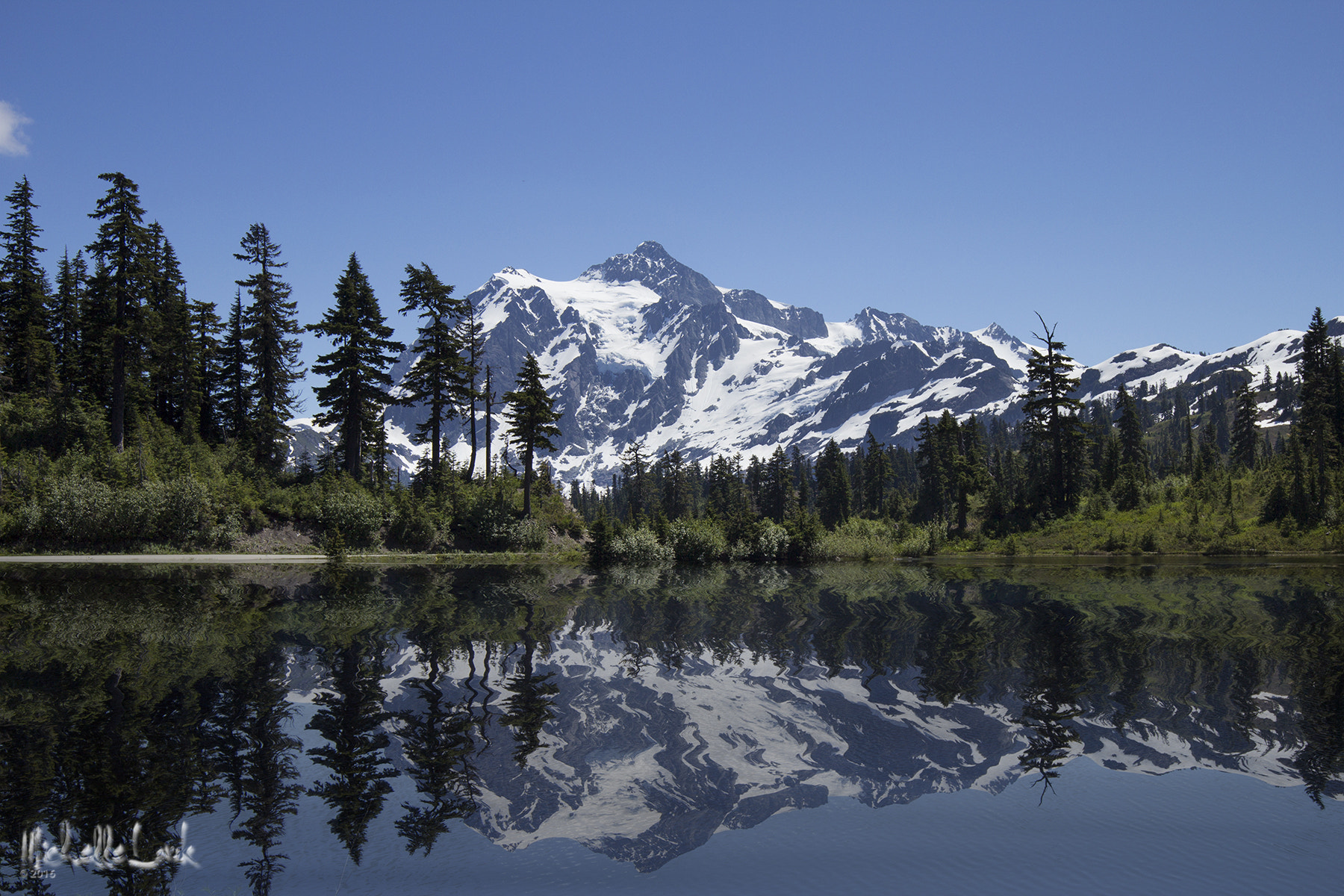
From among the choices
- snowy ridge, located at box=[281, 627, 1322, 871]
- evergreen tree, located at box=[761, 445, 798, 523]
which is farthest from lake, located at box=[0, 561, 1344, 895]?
evergreen tree, located at box=[761, 445, 798, 523]

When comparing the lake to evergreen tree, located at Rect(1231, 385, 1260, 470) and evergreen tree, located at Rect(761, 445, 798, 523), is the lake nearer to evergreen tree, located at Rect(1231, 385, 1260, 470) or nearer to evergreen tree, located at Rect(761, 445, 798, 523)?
evergreen tree, located at Rect(1231, 385, 1260, 470)

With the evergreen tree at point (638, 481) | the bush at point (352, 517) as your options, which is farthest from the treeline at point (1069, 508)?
the evergreen tree at point (638, 481)

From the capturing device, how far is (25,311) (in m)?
52.8

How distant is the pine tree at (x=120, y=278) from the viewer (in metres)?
44.9

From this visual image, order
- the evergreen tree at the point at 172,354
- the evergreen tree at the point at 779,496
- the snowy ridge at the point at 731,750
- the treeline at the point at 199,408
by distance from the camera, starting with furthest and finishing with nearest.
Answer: the evergreen tree at the point at 779,496 → the evergreen tree at the point at 172,354 → the treeline at the point at 199,408 → the snowy ridge at the point at 731,750

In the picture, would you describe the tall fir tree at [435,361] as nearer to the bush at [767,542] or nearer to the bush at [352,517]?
the bush at [352,517]

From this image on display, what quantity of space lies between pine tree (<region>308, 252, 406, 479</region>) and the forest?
0.51 feet

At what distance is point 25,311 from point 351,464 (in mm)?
24584

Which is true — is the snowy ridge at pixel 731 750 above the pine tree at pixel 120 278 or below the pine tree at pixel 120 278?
below

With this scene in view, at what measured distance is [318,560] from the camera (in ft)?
138

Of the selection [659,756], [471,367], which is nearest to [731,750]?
[659,756]

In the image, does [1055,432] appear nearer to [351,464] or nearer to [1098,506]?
[1098,506]

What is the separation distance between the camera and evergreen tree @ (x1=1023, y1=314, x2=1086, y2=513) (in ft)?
215

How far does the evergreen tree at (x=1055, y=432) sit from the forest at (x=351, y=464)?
20 centimetres
